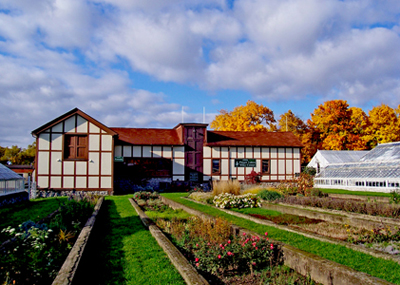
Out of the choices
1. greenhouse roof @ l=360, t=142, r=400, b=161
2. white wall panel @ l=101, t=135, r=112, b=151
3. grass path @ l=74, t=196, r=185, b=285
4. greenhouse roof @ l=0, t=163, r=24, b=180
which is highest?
white wall panel @ l=101, t=135, r=112, b=151

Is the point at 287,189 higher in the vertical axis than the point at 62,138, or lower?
lower

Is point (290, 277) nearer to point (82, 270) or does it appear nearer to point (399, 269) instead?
point (399, 269)

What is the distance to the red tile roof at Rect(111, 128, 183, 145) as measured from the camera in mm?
26075

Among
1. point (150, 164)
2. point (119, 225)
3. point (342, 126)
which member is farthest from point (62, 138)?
point (342, 126)

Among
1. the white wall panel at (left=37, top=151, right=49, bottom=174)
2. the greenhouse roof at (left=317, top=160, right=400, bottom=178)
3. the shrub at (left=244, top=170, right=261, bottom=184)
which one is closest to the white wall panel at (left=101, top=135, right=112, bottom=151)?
the white wall panel at (left=37, top=151, right=49, bottom=174)

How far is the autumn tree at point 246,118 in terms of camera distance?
42.2 meters

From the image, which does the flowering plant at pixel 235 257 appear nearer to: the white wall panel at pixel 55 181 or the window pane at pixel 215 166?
the white wall panel at pixel 55 181

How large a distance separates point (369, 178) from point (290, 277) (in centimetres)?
1690

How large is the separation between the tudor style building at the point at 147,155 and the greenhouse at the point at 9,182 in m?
3.31

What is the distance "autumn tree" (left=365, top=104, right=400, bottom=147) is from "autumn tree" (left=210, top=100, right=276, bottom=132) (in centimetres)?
1200

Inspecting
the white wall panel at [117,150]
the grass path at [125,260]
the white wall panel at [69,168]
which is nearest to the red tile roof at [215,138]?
the white wall panel at [117,150]

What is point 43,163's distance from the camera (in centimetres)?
2216

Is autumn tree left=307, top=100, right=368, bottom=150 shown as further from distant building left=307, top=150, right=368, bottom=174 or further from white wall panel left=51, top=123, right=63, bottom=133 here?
white wall panel left=51, top=123, right=63, bottom=133

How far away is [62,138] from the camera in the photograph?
2238 centimetres
